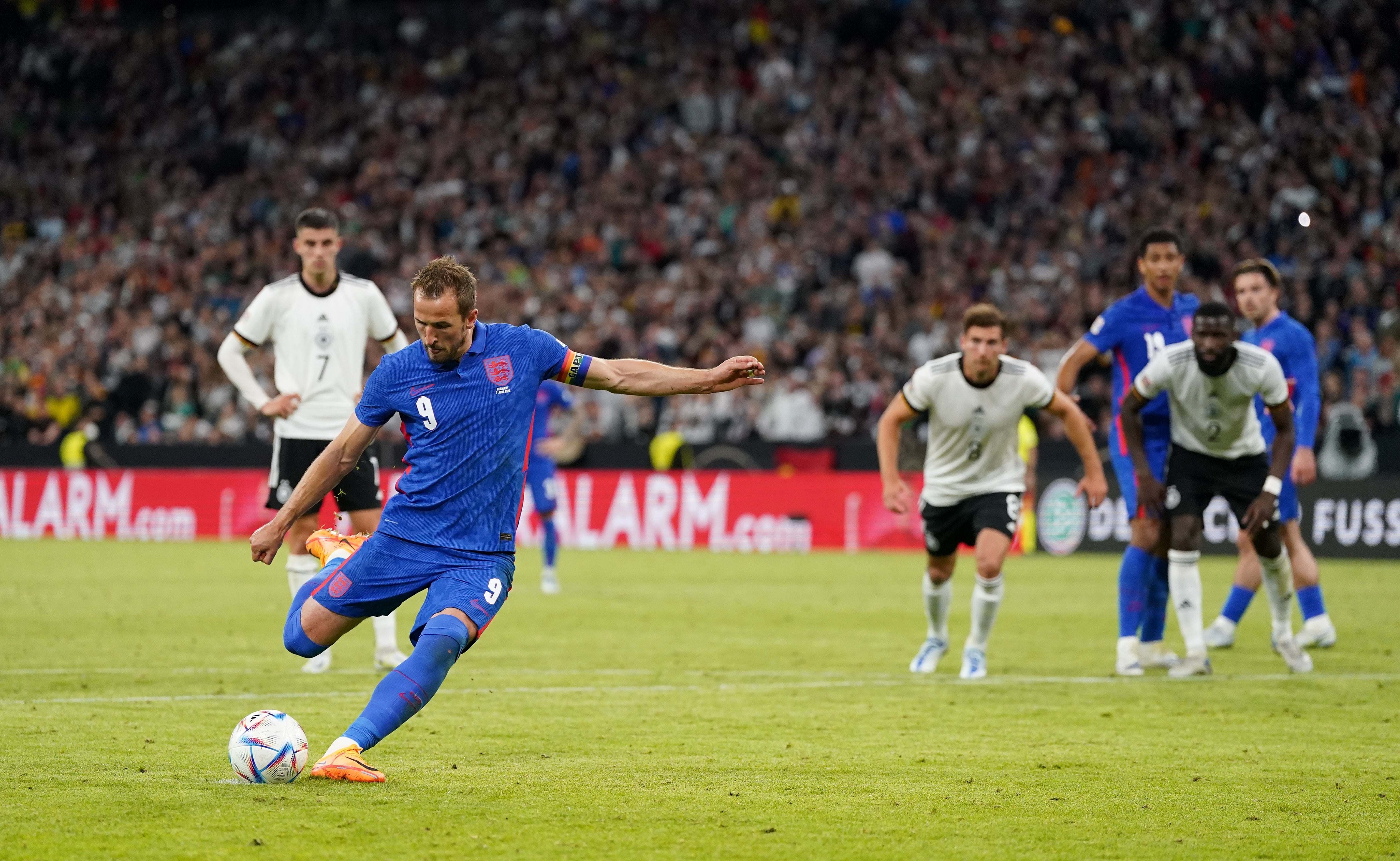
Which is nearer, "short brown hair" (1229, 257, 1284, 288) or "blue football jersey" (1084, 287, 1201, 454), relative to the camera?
"blue football jersey" (1084, 287, 1201, 454)

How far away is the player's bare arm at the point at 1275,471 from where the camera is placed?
9844mm

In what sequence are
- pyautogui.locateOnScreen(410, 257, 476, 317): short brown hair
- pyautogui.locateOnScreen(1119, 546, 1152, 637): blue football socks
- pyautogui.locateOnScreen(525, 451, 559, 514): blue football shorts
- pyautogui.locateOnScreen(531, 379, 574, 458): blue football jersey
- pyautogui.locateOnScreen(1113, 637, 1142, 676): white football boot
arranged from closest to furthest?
pyautogui.locateOnScreen(410, 257, 476, 317): short brown hair, pyautogui.locateOnScreen(1113, 637, 1142, 676): white football boot, pyautogui.locateOnScreen(1119, 546, 1152, 637): blue football socks, pyautogui.locateOnScreen(531, 379, 574, 458): blue football jersey, pyautogui.locateOnScreen(525, 451, 559, 514): blue football shorts

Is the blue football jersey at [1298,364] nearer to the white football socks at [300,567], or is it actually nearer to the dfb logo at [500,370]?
the white football socks at [300,567]

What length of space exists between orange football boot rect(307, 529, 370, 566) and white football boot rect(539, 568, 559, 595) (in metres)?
9.67

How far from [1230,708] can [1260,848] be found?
3518 millimetres

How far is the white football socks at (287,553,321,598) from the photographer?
32.8 ft

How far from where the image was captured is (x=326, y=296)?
995cm

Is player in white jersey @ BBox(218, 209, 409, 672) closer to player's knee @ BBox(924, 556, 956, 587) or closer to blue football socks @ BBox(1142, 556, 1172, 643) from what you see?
player's knee @ BBox(924, 556, 956, 587)

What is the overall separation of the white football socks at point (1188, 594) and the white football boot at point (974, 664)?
1236 millimetres

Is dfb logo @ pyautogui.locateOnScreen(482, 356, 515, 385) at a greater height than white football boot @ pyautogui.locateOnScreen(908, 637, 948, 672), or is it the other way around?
dfb logo @ pyautogui.locateOnScreen(482, 356, 515, 385)

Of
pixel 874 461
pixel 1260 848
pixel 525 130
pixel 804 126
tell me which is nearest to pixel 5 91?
pixel 525 130

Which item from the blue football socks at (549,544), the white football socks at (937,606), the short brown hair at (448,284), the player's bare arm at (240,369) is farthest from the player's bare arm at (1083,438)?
the blue football socks at (549,544)

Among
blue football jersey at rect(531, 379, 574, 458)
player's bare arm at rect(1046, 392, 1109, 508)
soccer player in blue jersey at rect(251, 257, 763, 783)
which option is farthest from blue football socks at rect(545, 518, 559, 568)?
soccer player in blue jersey at rect(251, 257, 763, 783)

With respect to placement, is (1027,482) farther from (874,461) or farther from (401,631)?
(401,631)
